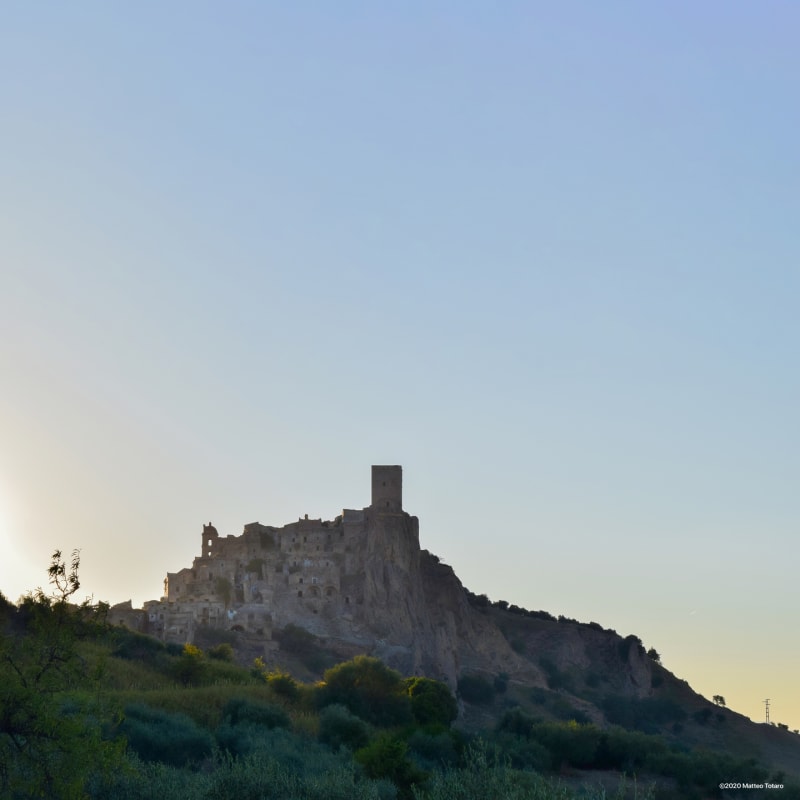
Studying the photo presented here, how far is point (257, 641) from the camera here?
3275 inches

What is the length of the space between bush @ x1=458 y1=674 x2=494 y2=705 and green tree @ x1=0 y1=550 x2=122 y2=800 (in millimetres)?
→ 69689

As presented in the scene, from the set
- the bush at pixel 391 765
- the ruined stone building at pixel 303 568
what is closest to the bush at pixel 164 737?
the bush at pixel 391 765

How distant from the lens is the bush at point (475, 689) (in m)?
89.8

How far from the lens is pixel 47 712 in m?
20.7

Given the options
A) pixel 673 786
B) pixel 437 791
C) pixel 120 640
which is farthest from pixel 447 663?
pixel 437 791

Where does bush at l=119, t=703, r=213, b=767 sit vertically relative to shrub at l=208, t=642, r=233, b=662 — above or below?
below

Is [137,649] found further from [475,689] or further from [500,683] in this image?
[500,683]

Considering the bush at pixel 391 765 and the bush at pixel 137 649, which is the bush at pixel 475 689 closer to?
the bush at pixel 137 649

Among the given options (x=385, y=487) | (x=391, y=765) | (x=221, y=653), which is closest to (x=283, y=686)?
(x=391, y=765)

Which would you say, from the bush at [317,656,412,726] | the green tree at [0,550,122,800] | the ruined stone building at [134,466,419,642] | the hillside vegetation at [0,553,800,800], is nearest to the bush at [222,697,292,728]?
the hillside vegetation at [0,553,800,800]

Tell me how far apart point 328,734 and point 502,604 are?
252 ft

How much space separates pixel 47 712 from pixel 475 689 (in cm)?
Result: 7292

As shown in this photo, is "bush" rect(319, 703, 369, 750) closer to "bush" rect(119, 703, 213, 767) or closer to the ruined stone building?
"bush" rect(119, 703, 213, 767)

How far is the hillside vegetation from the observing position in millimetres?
20938
